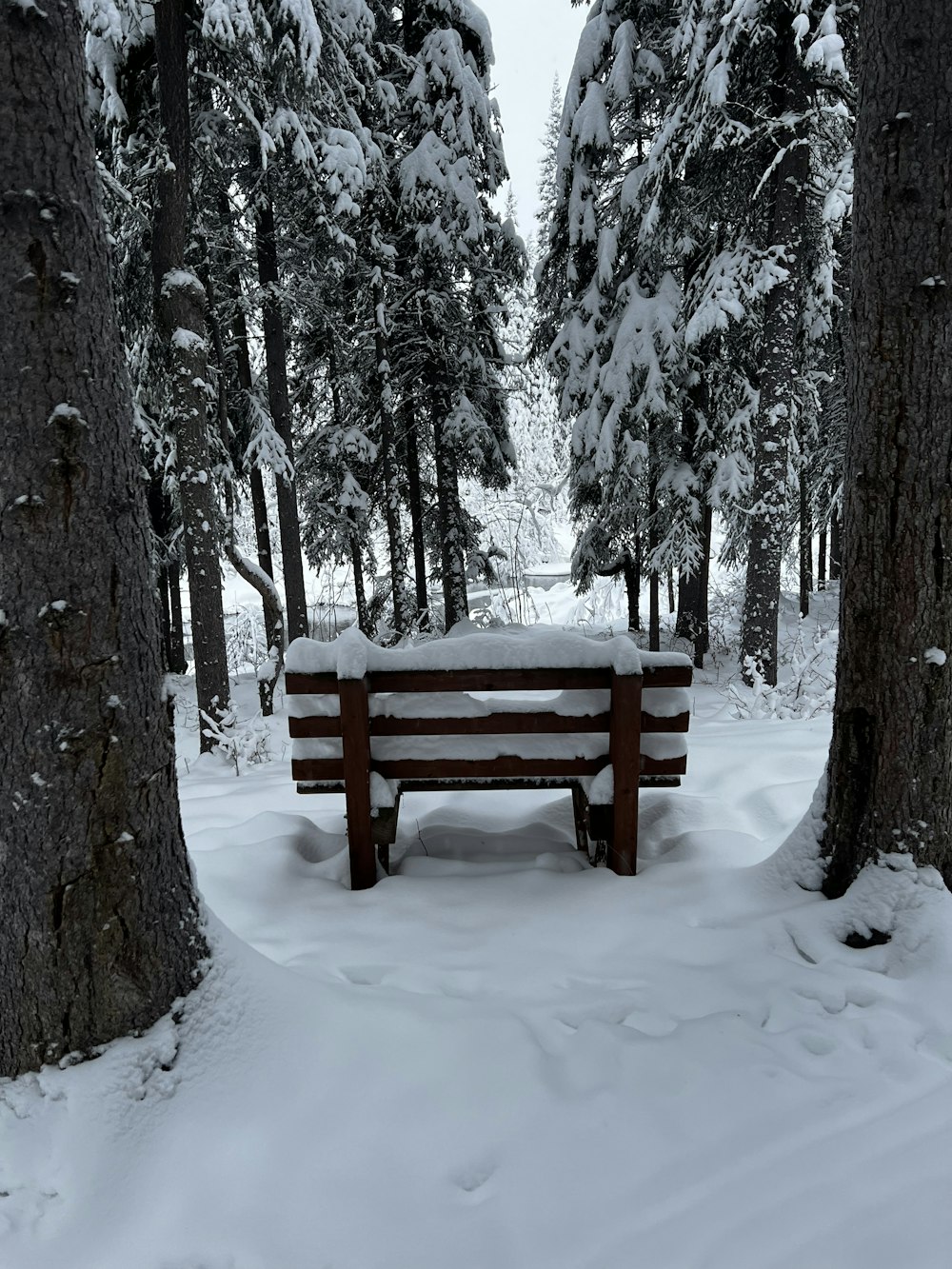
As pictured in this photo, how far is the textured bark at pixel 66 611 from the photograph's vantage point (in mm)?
1944

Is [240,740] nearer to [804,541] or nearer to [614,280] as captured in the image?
[614,280]

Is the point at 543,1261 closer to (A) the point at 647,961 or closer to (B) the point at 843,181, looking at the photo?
(A) the point at 647,961

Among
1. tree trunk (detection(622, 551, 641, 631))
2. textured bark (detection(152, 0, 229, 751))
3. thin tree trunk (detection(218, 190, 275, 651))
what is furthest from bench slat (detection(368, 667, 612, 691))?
tree trunk (detection(622, 551, 641, 631))

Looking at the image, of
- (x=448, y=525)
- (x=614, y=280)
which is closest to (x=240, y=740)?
(x=448, y=525)

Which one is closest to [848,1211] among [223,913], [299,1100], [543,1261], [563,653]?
[543,1261]

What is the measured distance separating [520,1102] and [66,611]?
6.48 ft

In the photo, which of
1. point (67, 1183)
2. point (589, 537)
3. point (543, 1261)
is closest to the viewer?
point (543, 1261)

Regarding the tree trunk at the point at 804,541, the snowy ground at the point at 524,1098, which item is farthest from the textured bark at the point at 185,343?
the tree trunk at the point at 804,541

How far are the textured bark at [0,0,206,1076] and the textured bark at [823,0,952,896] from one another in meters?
2.65

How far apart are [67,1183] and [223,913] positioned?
1454mm

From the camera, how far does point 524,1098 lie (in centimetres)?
224

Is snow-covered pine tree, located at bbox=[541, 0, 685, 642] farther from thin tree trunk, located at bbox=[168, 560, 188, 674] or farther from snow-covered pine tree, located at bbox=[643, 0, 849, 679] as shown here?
thin tree trunk, located at bbox=[168, 560, 188, 674]

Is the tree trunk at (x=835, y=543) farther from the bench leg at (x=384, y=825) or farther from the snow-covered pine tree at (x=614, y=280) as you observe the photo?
the bench leg at (x=384, y=825)

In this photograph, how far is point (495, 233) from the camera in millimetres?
13172
